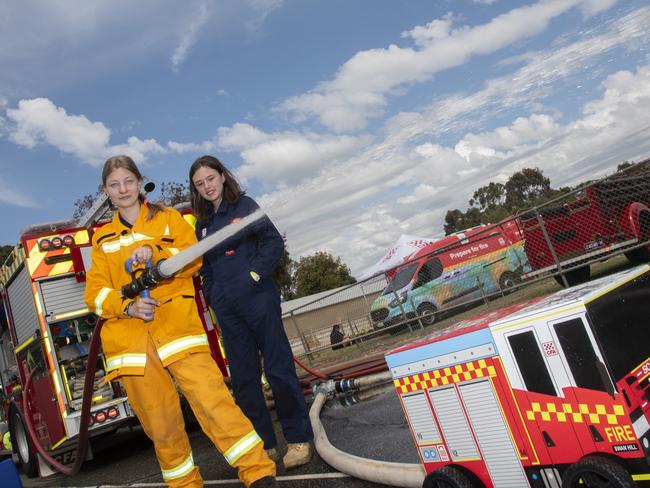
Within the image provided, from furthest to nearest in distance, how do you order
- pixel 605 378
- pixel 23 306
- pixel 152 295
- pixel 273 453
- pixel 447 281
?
pixel 447 281, pixel 23 306, pixel 273 453, pixel 152 295, pixel 605 378

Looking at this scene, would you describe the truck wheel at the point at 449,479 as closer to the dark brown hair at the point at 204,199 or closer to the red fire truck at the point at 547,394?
Result: the red fire truck at the point at 547,394

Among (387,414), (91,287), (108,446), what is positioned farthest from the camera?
(108,446)

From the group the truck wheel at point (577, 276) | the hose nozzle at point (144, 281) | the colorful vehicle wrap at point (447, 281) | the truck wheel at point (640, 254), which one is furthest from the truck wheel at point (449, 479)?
the colorful vehicle wrap at point (447, 281)

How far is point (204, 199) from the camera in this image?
13.5ft

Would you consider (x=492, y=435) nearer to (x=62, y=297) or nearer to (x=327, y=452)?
(x=327, y=452)

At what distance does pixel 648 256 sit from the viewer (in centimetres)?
1002

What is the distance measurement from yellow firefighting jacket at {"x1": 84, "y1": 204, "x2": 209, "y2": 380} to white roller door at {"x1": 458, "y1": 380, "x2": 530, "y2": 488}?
1.68 metres

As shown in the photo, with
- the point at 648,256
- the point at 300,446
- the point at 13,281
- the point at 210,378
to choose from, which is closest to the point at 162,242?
the point at 210,378

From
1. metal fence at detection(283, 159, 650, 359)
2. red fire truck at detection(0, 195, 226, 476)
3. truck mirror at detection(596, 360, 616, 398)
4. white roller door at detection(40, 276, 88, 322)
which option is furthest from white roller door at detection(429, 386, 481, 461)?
metal fence at detection(283, 159, 650, 359)

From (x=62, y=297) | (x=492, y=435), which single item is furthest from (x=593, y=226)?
(x=492, y=435)

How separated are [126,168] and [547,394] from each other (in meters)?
2.76

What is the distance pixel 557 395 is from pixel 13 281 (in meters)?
7.04

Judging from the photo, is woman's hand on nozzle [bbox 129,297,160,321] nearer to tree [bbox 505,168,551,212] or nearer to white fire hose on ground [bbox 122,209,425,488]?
white fire hose on ground [bbox 122,209,425,488]

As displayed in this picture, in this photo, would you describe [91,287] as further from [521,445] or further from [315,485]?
[521,445]
